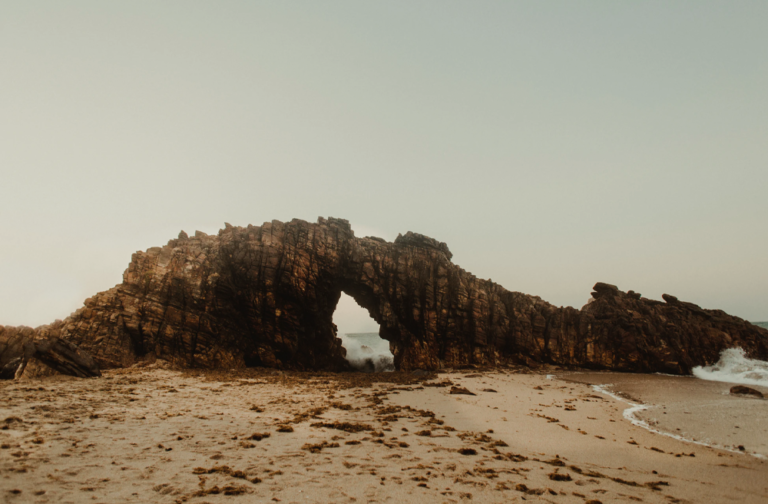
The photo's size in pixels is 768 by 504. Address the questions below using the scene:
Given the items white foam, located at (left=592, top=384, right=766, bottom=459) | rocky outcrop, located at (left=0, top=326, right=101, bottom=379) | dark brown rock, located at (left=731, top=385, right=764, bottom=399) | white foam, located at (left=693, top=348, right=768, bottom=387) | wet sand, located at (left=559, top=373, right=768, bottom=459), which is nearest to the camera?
white foam, located at (left=592, top=384, right=766, bottom=459)

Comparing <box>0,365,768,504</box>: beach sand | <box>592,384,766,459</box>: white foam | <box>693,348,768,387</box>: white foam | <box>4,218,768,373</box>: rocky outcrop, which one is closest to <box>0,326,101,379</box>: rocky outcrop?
<box>0,365,768,504</box>: beach sand

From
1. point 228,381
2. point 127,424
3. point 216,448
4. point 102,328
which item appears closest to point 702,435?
point 216,448

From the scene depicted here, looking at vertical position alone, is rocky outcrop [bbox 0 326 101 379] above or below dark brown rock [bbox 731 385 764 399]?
above

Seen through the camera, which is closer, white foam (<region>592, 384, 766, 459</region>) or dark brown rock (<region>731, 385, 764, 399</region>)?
white foam (<region>592, 384, 766, 459</region>)

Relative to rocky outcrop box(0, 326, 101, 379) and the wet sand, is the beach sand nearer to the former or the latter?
the wet sand

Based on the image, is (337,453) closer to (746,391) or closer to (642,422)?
(642,422)

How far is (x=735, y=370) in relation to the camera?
31047 millimetres

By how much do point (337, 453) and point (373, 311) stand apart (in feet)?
108

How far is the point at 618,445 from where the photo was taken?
924cm

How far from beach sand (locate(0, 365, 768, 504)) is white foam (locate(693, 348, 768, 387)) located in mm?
22815

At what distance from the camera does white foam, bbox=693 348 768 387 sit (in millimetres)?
27177

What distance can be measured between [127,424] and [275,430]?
13.8ft

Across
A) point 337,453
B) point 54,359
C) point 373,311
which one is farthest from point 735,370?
point 54,359

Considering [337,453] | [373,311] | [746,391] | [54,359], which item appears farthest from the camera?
[373,311]
